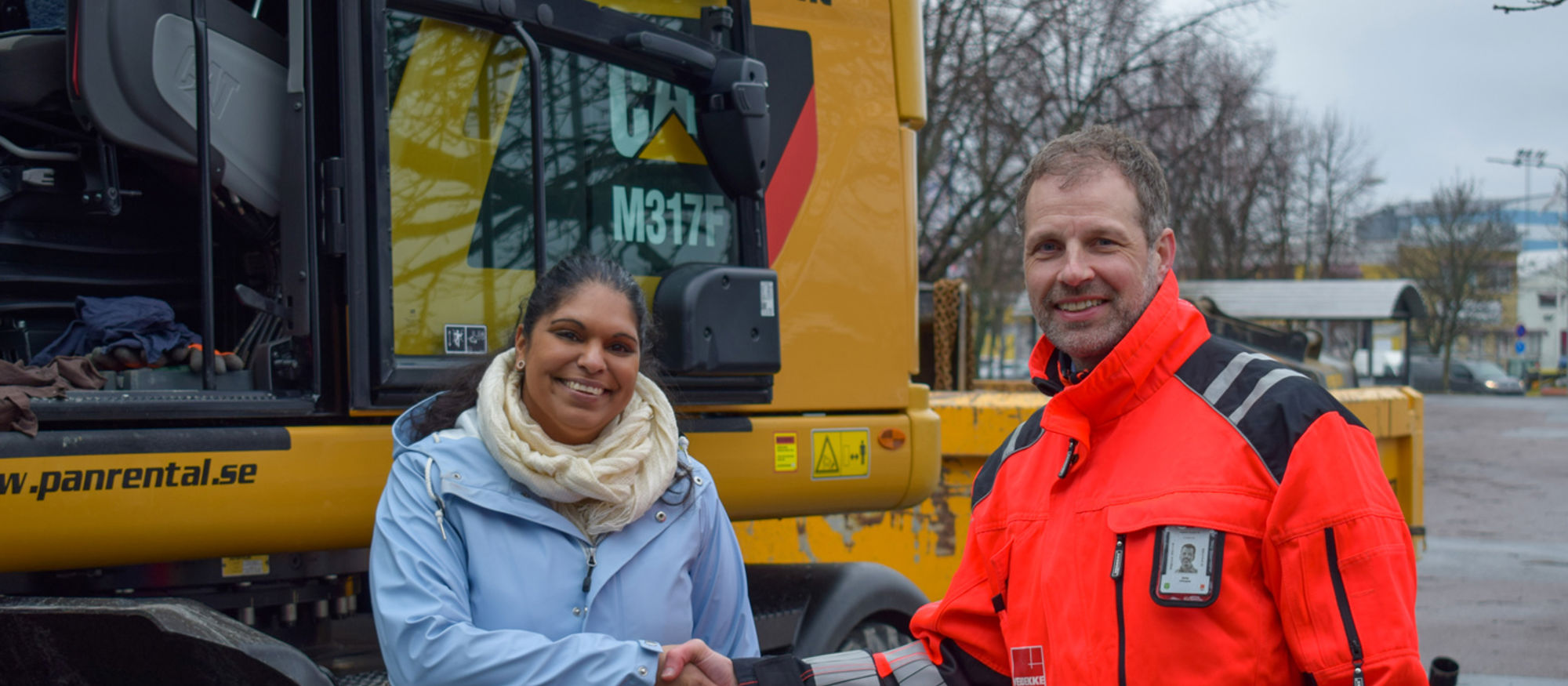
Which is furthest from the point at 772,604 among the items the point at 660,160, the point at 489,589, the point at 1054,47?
the point at 1054,47

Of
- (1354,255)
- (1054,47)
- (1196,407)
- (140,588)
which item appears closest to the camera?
(1196,407)

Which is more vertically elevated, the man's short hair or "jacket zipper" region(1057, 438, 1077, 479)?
the man's short hair

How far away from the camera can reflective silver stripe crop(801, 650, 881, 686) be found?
246cm

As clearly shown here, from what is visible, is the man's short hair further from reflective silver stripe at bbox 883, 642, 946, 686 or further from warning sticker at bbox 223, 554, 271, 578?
warning sticker at bbox 223, 554, 271, 578

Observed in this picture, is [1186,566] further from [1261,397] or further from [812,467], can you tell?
[812,467]

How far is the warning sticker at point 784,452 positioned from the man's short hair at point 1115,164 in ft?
5.04

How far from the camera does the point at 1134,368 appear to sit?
1.93 metres

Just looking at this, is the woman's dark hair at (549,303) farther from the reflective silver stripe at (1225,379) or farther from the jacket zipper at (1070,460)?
the reflective silver stripe at (1225,379)

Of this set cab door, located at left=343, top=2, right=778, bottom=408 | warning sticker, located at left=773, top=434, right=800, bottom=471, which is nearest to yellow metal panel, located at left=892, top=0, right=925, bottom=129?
cab door, located at left=343, top=2, right=778, bottom=408

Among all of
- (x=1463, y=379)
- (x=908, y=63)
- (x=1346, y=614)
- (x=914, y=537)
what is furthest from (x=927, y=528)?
(x=1463, y=379)

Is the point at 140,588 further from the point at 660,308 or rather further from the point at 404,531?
the point at 660,308

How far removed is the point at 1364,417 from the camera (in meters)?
7.59

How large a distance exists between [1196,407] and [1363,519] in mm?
288

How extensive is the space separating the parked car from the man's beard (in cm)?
4559
